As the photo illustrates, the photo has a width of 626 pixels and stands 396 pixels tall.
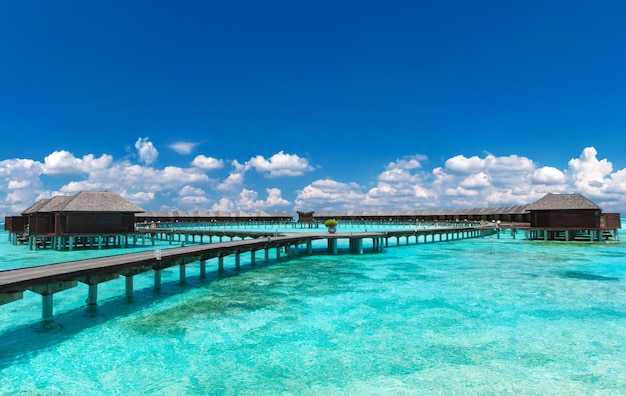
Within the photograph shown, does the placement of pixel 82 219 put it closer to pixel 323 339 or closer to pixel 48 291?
pixel 48 291

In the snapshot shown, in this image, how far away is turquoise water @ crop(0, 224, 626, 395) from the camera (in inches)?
307

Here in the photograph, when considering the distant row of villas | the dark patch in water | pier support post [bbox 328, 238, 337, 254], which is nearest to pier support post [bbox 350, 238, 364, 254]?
pier support post [bbox 328, 238, 337, 254]

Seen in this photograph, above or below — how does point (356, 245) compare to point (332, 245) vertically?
below

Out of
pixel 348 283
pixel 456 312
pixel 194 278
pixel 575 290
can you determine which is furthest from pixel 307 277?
pixel 575 290

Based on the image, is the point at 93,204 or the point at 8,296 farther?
the point at 93,204

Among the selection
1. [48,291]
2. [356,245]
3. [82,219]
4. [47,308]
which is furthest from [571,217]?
[82,219]

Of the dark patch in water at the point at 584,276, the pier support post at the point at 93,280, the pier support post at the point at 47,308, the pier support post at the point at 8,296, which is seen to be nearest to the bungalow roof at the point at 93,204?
the pier support post at the point at 93,280

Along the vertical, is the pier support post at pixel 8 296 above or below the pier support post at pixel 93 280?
above

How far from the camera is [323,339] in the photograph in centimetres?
1041

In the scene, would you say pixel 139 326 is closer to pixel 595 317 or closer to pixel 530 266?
pixel 595 317

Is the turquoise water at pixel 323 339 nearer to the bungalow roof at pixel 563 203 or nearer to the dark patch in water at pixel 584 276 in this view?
the dark patch in water at pixel 584 276

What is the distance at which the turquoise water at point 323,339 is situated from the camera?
7.79 metres

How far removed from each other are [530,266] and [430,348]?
59.2 feet

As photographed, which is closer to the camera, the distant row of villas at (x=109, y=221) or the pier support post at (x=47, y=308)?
the pier support post at (x=47, y=308)
